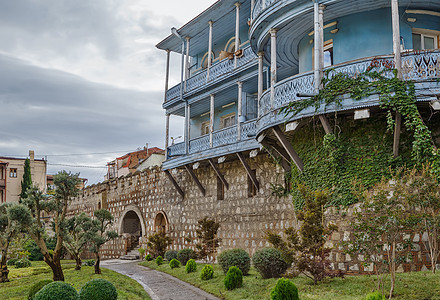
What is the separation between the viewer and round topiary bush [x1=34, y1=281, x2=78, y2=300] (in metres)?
8.68

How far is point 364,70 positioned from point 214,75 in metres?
8.80

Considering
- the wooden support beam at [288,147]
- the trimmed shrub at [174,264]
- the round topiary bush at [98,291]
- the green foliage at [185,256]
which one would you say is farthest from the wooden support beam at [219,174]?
the round topiary bush at [98,291]

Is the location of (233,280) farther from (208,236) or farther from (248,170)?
(248,170)

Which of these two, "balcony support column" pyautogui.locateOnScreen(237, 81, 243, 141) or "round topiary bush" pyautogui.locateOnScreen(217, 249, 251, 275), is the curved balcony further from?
"balcony support column" pyautogui.locateOnScreen(237, 81, 243, 141)

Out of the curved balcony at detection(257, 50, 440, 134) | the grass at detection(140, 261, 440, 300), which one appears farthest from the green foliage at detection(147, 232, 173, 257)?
the curved balcony at detection(257, 50, 440, 134)

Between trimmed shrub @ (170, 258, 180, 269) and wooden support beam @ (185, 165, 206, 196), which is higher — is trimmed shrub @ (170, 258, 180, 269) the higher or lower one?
the lower one

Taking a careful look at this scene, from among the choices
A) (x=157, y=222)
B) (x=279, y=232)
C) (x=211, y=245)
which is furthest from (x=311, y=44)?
(x=157, y=222)

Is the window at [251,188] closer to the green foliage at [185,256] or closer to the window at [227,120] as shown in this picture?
the green foliage at [185,256]

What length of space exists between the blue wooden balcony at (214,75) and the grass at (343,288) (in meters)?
8.22

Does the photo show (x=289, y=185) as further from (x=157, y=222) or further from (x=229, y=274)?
(x=157, y=222)

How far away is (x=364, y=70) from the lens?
11148 mm

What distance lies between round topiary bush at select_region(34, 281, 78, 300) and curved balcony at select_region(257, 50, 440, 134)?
22.6ft

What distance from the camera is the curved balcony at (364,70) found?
10.4 metres

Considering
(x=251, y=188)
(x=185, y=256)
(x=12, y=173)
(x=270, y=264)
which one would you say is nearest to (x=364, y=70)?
(x=270, y=264)
